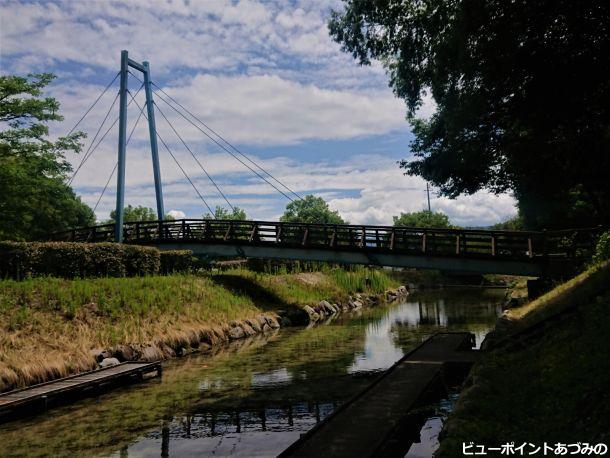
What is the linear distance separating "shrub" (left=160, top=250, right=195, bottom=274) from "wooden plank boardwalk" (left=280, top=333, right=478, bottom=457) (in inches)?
630

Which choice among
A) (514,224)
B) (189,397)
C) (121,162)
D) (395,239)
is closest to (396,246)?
(395,239)

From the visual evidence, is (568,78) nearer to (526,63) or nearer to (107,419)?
(526,63)

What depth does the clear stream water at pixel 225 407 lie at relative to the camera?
8.23 metres

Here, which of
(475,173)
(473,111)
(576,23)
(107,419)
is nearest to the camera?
(107,419)

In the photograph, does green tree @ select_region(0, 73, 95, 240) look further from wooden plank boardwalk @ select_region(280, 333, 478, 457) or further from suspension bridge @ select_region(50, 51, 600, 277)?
wooden plank boardwalk @ select_region(280, 333, 478, 457)

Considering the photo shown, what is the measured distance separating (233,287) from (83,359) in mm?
12744

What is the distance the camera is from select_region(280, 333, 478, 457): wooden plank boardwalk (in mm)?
6762

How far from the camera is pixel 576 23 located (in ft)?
36.3

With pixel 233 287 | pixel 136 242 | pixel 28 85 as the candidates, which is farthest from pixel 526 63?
pixel 28 85

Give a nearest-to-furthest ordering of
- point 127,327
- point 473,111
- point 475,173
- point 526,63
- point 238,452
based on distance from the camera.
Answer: point 238,452, point 526,63, point 473,111, point 127,327, point 475,173

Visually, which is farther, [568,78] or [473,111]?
[473,111]

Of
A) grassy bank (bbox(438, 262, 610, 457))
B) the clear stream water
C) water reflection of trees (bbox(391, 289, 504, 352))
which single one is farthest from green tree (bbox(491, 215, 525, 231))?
grassy bank (bbox(438, 262, 610, 457))

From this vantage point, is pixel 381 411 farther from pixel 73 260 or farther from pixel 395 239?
pixel 395 239

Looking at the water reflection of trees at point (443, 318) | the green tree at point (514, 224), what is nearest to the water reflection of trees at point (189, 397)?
the water reflection of trees at point (443, 318)
